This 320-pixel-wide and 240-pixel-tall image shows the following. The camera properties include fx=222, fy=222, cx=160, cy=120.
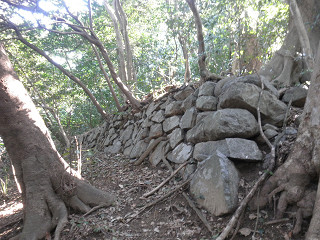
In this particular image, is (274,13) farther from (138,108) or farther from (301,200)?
(301,200)

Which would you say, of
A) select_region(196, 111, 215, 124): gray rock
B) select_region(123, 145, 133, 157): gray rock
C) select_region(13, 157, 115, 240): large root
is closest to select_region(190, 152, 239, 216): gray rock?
select_region(196, 111, 215, 124): gray rock

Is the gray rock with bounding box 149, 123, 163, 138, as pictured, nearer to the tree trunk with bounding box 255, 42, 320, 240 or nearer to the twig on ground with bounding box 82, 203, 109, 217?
the twig on ground with bounding box 82, 203, 109, 217

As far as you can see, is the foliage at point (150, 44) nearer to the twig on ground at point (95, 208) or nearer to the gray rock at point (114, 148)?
the gray rock at point (114, 148)

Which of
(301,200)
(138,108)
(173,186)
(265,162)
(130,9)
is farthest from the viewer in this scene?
(130,9)

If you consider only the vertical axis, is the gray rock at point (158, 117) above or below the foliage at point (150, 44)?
below

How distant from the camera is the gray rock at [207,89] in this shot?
4545mm

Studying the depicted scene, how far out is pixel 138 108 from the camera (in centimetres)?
695

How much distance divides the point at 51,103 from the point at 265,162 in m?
9.37

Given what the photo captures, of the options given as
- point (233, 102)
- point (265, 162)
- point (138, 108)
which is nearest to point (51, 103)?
point (138, 108)

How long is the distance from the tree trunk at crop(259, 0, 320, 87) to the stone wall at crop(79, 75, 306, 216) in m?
0.92

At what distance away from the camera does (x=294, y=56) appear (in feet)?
15.8

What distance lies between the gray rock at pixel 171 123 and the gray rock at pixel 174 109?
0.13m

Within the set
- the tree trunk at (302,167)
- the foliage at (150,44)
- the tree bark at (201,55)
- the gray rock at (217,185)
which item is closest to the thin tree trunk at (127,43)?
the foliage at (150,44)

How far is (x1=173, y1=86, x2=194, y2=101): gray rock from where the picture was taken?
5.26 metres
